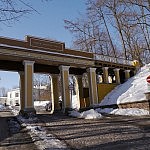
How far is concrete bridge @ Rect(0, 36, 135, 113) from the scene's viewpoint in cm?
2261

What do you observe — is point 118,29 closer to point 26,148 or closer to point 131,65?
point 131,65

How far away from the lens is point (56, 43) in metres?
26.0

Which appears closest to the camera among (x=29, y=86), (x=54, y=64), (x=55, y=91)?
(x=29, y=86)

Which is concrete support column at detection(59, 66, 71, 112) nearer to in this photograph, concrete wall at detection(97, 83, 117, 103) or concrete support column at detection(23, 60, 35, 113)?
concrete support column at detection(23, 60, 35, 113)

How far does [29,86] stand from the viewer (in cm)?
2277

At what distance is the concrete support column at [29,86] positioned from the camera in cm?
2234

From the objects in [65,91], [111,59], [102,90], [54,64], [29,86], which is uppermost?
[111,59]

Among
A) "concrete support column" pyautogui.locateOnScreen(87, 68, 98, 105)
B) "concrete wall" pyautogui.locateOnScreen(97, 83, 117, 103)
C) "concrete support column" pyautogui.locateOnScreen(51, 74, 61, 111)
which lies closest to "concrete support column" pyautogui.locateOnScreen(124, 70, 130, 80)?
"concrete wall" pyautogui.locateOnScreen(97, 83, 117, 103)

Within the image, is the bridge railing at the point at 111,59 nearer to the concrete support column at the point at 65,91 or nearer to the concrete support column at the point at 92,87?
the concrete support column at the point at 92,87

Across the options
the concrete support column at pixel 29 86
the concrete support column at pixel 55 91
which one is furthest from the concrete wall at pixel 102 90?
the concrete support column at pixel 29 86

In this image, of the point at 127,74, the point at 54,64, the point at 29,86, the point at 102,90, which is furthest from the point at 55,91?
the point at 127,74

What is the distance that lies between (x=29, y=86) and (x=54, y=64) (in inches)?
160

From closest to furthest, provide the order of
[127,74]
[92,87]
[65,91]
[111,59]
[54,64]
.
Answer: [54,64] → [65,91] → [92,87] → [111,59] → [127,74]

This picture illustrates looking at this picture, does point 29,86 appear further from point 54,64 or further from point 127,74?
point 127,74
